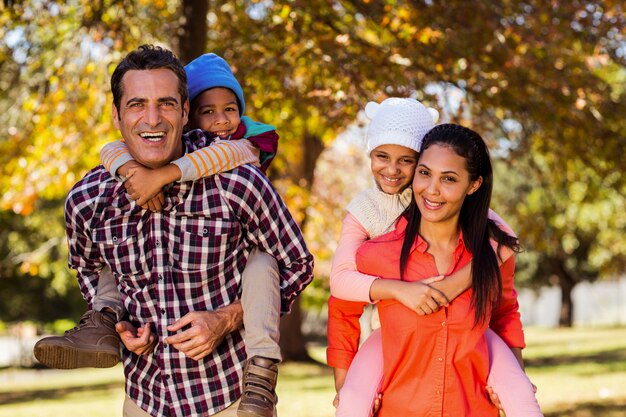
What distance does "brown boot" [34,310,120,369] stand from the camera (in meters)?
3.18

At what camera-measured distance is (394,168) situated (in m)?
3.85

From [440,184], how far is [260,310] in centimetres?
88

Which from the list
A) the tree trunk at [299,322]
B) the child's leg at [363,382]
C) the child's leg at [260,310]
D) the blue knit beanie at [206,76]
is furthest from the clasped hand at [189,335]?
the tree trunk at [299,322]

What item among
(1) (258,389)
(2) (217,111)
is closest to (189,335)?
(1) (258,389)

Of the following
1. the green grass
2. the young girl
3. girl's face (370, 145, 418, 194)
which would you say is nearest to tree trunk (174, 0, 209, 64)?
the green grass

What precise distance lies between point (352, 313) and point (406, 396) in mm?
491

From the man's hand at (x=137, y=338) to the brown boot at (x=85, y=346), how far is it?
0.05m

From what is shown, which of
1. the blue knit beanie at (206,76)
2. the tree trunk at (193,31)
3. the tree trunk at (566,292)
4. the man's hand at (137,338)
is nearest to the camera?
the man's hand at (137,338)

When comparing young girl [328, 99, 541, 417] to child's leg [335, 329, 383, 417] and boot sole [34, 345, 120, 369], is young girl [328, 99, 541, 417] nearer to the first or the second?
child's leg [335, 329, 383, 417]

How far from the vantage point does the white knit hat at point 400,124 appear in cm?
382

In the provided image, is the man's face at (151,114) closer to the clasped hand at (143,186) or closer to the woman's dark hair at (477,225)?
the clasped hand at (143,186)

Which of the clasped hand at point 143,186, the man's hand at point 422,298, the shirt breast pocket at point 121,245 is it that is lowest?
the man's hand at point 422,298

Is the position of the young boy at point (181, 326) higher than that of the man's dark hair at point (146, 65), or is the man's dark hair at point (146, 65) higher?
the man's dark hair at point (146, 65)

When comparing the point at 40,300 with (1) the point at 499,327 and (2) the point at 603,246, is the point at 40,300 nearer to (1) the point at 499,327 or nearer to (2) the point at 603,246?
(2) the point at 603,246
